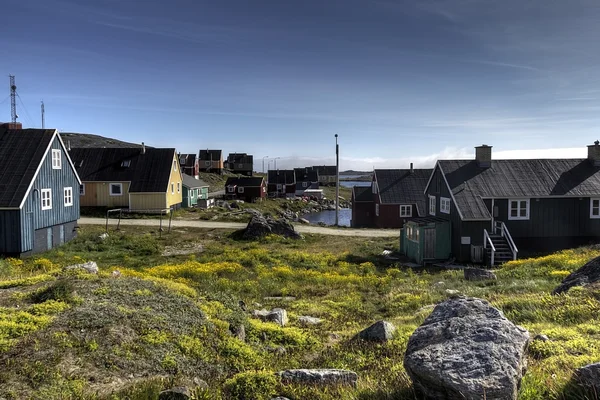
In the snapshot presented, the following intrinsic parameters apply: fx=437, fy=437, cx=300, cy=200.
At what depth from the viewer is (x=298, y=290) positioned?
18.2 metres

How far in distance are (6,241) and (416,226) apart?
24.5 m

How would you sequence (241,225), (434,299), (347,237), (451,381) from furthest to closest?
(241,225)
(347,237)
(434,299)
(451,381)

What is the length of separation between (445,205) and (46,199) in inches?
1042

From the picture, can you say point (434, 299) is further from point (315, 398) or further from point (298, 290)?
point (315, 398)

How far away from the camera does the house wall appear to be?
46406mm

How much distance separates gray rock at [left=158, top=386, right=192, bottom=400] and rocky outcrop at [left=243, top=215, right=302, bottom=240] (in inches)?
1085

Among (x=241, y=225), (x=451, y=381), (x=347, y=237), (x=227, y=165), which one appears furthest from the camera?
(x=227, y=165)

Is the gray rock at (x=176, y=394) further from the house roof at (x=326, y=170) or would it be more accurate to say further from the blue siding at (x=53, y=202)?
the house roof at (x=326, y=170)

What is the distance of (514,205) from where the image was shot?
1184 inches

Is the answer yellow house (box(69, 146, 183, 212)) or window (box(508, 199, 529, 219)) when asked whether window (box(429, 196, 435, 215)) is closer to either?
window (box(508, 199, 529, 219))

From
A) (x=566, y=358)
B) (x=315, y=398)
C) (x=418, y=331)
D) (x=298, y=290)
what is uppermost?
(x=418, y=331)

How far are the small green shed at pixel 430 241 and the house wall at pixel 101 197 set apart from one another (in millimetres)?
31215

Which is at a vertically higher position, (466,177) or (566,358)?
(466,177)

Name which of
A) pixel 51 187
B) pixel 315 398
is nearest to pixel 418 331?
pixel 315 398
